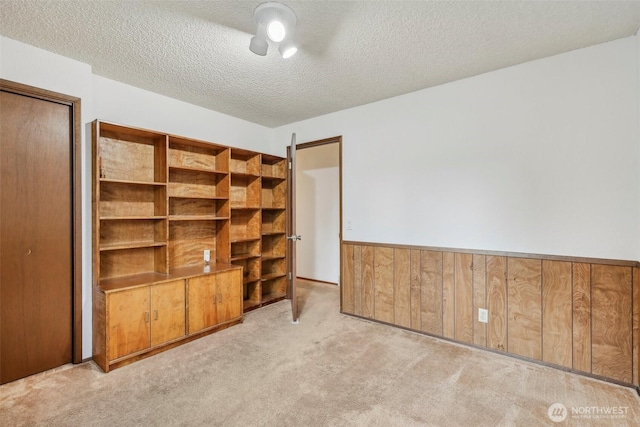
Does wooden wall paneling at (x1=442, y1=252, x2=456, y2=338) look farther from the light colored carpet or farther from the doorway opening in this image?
the doorway opening

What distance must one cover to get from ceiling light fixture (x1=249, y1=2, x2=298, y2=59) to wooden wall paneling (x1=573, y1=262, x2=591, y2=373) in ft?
8.95

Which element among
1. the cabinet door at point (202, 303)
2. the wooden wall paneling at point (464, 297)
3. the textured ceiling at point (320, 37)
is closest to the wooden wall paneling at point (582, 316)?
the wooden wall paneling at point (464, 297)

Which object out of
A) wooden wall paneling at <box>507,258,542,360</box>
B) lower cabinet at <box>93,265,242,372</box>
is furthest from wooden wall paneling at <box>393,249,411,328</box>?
lower cabinet at <box>93,265,242,372</box>

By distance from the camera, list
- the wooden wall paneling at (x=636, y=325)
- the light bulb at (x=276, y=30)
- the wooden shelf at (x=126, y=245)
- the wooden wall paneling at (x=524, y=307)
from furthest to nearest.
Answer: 1. the wooden shelf at (x=126, y=245)
2. the wooden wall paneling at (x=524, y=307)
3. the wooden wall paneling at (x=636, y=325)
4. the light bulb at (x=276, y=30)

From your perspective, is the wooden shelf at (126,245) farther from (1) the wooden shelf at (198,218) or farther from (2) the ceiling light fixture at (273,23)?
(2) the ceiling light fixture at (273,23)

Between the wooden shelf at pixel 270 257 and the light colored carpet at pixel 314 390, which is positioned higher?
the wooden shelf at pixel 270 257

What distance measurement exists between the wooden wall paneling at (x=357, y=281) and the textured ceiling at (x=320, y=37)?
1.82 meters

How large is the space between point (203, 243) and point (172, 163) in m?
0.98

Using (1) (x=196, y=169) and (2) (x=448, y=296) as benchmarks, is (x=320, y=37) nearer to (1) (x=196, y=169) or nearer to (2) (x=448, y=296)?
(1) (x=196, y=169)

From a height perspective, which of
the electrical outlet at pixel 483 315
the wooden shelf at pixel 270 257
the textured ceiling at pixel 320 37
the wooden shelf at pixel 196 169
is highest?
the textured ceiling at pixel 320 37

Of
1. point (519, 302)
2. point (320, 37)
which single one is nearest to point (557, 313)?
point (519, 302)

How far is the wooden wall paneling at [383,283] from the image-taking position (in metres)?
3.21

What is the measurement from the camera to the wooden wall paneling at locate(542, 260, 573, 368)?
2.30 m

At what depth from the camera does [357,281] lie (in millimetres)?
3480
